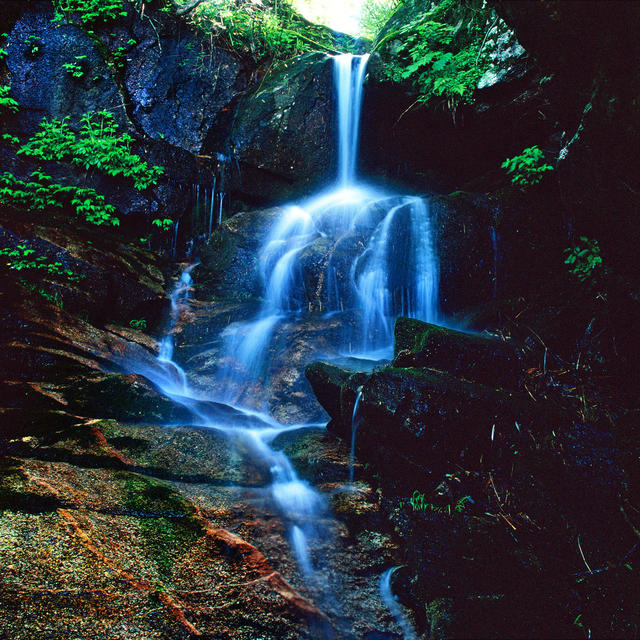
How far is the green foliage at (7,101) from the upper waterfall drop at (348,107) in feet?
23.8

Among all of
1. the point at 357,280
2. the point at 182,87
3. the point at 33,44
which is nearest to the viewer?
the point at 357,280

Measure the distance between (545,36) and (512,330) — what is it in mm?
3149

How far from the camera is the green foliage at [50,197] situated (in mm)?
7840

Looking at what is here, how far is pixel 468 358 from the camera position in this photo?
3.89 metres

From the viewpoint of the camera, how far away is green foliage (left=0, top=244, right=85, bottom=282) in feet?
20.8

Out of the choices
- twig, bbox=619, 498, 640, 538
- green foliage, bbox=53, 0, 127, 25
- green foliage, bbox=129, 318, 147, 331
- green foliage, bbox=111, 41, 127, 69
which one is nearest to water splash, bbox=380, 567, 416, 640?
twig, bbox=619, 498, 640, 538

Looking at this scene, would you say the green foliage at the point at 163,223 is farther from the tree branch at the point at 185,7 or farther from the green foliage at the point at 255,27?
the tree branch at the point at 185,7

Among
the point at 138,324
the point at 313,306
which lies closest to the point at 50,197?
the point at 138,324

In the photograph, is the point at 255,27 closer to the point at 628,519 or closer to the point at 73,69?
the point at 73,69

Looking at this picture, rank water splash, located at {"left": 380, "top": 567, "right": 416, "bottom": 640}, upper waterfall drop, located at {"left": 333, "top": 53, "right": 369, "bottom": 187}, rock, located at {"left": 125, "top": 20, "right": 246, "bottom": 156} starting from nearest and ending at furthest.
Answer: water splash, located at {"left": 380, "top": 567, "right": 416, "bottom": 640} → upper waterfall drop, located at {"left": 333, "top": 53, "right": 369, "bottom": 187} → rock, located at {"left": 125, "top": 20, "right": 246, "bottom": 156}

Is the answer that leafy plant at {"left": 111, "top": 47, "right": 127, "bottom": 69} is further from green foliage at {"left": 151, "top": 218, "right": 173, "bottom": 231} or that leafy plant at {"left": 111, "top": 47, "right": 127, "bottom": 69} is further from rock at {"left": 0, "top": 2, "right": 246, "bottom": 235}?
green foliage at {"left": 151, "top": 218, "right": 173, "bottom": 231}

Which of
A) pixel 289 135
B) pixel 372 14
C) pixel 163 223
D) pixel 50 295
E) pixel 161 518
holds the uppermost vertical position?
pixel 372 14

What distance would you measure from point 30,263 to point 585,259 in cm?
830

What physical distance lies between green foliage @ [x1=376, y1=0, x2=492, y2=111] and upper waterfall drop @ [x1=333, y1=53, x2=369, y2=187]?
126cm
